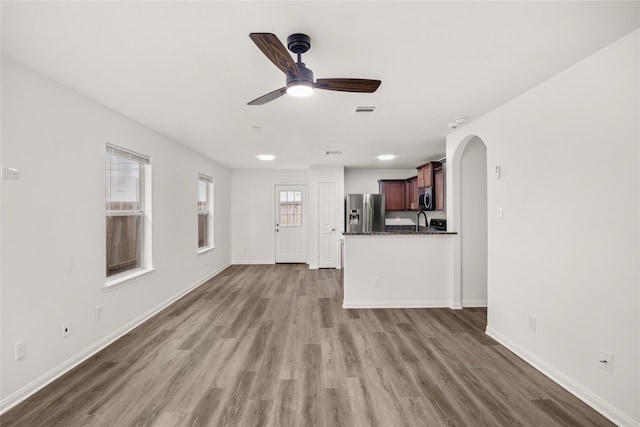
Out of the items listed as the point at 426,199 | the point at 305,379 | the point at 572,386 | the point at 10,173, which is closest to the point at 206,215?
the point at 10,173

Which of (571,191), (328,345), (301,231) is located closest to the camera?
(571,191)

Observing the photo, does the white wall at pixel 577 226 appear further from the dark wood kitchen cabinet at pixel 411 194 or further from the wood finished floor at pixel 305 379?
the dark wood kitchen cabinet at pixel 411 194

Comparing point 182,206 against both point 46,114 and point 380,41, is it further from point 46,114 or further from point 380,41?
point 380,41

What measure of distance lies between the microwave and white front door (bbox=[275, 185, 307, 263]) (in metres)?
3.08

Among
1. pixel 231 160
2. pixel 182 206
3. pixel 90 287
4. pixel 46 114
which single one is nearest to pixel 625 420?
pixel 90 287

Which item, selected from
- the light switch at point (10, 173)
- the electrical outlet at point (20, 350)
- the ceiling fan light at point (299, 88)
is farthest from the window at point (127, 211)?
the ceiling fan light at point (299, 88)

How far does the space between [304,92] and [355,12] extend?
52 centimetres

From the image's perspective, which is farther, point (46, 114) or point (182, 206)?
point (182, 206)

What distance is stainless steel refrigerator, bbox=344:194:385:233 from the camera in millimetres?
6867

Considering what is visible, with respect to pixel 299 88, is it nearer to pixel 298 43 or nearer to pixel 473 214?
pixel 298 43

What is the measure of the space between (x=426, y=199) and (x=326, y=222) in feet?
8.17

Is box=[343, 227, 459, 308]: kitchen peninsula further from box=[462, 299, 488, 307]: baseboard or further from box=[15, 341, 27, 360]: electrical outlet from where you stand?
box=[15, 341, 27, 360]: electrical outlet

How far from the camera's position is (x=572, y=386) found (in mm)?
2201

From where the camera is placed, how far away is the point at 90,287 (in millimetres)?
2787
